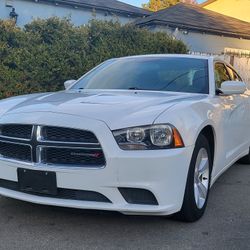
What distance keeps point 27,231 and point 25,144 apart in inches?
28.5

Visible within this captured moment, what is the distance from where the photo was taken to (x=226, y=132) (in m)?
4.72

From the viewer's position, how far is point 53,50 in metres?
9.23

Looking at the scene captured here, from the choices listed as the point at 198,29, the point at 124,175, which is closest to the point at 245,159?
the point at 124,175

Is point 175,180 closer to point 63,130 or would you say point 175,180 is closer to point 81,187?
point 81,187

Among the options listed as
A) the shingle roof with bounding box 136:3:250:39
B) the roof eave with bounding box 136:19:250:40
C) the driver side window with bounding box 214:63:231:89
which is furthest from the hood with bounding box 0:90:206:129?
the shingle roof with bounding box 136:3:250:39

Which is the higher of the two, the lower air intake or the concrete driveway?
the lower air intake

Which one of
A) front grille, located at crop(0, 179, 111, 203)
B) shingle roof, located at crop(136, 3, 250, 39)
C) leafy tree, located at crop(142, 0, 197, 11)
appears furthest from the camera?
leafy tree, located at crop(142, 0, 197, 11)

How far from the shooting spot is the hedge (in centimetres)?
877

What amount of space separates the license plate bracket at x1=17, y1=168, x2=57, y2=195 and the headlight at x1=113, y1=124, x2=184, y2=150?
23.5 inches

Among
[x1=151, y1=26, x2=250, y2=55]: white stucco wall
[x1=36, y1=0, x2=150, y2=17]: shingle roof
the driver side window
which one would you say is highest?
[x1=36, y1=0, x2=150, y2=17]: shingle roof

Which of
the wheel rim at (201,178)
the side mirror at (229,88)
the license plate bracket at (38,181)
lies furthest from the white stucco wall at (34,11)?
the license plate bracket at (38,181)

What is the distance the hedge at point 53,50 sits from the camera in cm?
877

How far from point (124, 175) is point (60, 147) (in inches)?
21.8

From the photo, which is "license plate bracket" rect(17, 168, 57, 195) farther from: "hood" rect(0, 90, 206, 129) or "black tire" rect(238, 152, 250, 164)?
"black tire" rect(238, 152, 250, 164)
